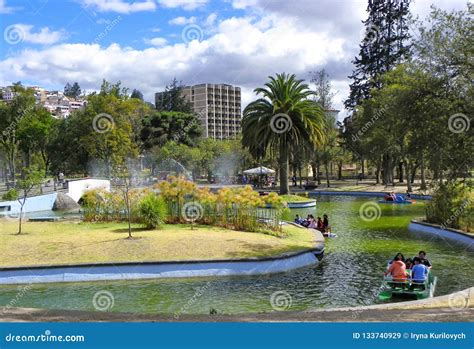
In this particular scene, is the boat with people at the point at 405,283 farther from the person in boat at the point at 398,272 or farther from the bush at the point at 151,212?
the bush at the point at 151,212

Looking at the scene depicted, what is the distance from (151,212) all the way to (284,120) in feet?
80.0

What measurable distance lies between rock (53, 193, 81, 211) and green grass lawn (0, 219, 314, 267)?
1569 cm

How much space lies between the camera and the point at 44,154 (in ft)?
269

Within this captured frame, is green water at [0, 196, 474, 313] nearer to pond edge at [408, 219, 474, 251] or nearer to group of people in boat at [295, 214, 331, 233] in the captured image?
pond edge at [408, 219, 474, 251]

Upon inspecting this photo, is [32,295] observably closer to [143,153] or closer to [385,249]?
[385,249]

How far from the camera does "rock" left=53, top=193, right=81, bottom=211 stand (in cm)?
3816

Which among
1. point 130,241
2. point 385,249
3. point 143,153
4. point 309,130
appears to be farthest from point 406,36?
point 130,241

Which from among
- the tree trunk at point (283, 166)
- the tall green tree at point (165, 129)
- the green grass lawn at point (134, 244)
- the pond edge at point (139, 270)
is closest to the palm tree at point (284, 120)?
the tree trunk at point (283, 166)

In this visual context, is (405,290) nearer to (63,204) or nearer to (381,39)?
(63,204)

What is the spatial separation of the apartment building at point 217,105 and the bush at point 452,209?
13903cm

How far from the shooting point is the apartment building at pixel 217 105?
168875 millimetres

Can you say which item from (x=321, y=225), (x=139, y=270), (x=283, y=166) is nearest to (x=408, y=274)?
(x=139, y=270)

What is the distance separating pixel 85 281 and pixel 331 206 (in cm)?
2843

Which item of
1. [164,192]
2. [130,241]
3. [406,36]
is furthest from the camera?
[406,36]
